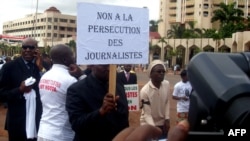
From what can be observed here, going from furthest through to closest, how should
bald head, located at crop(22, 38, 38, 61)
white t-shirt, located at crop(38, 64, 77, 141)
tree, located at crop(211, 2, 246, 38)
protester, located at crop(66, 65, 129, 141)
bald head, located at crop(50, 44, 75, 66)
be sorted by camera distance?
tree, located at crop(211, 2, 246, 38)
bald head, located at crop(22, 38, 38, 61)
bald head, located at crop(50, 44, 75, 66)
white t-shirt, located at crop(38, 64, 77, 141)
protester, located at crop(66, 65, 129, 141)

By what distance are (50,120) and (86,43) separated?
1.09 metres

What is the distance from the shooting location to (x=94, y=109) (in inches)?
125

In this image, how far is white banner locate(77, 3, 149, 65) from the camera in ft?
9.58

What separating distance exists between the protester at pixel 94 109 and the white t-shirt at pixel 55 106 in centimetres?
48

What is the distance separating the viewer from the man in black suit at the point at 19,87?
4.34 metres

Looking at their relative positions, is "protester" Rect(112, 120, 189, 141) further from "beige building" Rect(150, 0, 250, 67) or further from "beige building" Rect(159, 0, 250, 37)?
"beige building" Rect(159, 0, 250, 37)

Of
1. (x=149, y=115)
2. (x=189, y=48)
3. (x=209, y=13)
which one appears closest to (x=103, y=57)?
(x=149, y=115)

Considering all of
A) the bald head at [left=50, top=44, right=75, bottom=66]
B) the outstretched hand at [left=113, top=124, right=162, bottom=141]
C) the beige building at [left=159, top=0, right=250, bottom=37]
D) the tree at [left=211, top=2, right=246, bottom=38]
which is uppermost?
the beige building at [left=159, top=0, right=250, bottom=37]

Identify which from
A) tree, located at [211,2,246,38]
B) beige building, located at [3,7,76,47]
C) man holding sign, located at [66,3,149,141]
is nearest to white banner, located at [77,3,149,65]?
man holding sign, located at [66,3,149,141]

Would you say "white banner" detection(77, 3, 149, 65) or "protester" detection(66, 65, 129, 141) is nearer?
"white banner" detection(77, 3, 149, 65)

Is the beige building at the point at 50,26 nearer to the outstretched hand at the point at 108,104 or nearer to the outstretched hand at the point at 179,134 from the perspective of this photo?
the outstretched hand at the point at 108,104

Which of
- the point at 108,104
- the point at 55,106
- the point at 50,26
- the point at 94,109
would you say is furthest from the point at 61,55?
the point at 50,26

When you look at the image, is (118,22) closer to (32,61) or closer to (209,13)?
(32,61)

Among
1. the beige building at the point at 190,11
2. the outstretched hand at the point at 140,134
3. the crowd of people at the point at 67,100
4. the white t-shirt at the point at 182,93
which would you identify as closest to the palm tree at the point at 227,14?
the beige building at the point at 190,11
